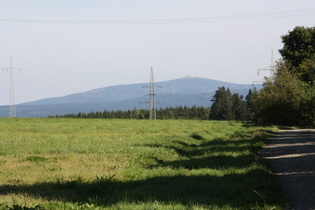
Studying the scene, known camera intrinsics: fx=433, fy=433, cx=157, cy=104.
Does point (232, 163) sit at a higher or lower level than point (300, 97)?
lower

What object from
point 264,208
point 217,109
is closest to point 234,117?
point 217,109

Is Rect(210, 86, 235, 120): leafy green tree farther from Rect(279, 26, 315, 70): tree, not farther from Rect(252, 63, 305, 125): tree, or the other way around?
Rect(252, 63, 305, 125): tree

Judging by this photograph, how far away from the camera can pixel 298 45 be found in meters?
70.8

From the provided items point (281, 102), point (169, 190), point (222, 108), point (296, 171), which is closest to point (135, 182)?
point (169, 190)

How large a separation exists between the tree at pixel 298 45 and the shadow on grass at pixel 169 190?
59897mm

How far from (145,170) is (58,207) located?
6.79 m

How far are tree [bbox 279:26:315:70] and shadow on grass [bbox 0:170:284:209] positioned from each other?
197ft

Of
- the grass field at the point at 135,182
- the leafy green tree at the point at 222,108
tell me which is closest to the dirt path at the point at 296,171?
the grass field at the point at 135,182

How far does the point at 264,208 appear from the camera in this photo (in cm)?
898

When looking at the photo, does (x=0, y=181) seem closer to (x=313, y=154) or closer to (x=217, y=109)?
(x=313, y=154)

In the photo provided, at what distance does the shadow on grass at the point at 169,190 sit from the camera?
9836 mm

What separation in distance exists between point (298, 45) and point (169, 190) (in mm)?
64836

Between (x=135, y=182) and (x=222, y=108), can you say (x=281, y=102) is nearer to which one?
(x=135, y=182)

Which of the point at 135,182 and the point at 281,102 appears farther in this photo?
the point at 281,102
